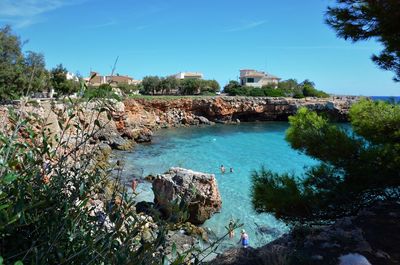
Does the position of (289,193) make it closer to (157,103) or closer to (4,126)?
(4,126)

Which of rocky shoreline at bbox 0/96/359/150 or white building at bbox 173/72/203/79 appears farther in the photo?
white building at bbox 173/72/203/79

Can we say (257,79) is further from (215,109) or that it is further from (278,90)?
(215,109)

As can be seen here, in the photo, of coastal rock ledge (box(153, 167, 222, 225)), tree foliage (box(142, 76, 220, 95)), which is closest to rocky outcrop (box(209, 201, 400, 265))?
coastal rock ledge (box(153, 167, 222, 225))

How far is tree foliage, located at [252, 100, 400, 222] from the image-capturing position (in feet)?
21.1

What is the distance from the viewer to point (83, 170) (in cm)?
193

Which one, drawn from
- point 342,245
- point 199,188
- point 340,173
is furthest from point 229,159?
point 342,245

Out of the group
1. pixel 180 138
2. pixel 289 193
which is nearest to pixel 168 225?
pixel 289 193

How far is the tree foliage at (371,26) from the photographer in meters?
6.01

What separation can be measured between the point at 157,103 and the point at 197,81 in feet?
65.6

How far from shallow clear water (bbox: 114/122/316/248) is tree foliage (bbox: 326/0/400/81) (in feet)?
14.6

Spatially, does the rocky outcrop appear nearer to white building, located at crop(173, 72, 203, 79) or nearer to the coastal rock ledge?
the coastal rock ledge

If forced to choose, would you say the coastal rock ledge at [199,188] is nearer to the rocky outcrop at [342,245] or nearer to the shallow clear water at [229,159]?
the shallow clear water at [229,159]

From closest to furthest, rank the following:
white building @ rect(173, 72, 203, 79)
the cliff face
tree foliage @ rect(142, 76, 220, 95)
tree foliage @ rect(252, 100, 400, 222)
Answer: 1. tree foliage @ rect(252, 100, 400, 222)
2. the cliff face
3. tree foliage @ rect(142, 76, 220, 95)
4. white building @ rect(173, 72, 203, 79)

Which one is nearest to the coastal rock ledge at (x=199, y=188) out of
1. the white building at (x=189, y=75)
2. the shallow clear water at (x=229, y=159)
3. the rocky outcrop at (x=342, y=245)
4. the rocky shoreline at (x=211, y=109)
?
the shallow clear water at (x=229, y=159)
